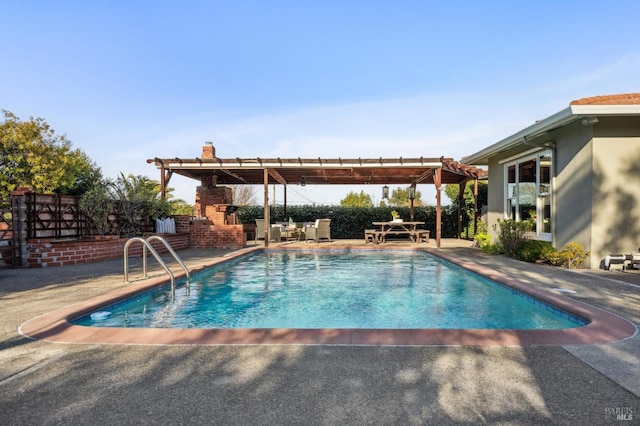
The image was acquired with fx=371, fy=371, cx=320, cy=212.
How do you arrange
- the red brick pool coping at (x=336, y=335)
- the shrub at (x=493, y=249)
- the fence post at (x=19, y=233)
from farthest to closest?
the shrub at (x=493, y=249), the fence post at (x=19, y=233), the red brick pool coping at (x=336, y=335)

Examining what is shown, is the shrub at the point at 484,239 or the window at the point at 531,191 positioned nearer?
the window at the point at 531,191

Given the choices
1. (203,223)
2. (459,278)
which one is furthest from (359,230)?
(459,278)

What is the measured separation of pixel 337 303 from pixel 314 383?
131 inches

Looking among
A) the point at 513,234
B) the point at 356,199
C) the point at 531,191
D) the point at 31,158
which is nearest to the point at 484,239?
the point at 513,234

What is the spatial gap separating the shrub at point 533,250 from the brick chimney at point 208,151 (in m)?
12.0

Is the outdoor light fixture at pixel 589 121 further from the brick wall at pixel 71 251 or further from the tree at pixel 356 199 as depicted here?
the tree at pixel 356 199

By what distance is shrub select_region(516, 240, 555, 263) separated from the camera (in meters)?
8.23

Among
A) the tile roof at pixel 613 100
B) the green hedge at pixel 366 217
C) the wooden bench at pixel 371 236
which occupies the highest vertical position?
the tile roof at pixel 613 100

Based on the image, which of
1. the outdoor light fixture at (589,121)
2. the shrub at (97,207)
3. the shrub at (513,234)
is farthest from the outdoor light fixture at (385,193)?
the shrub at (97,207)

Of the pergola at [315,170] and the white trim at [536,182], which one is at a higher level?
the pergola at [315,170]

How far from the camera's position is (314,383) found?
2.38 metres

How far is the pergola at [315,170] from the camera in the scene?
13312 millimetres

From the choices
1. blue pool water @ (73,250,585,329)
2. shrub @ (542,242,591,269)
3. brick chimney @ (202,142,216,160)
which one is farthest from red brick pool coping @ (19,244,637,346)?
brick chimney @ (202,142,216,160)

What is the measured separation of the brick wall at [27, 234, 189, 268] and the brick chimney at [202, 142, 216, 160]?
6.36 meters
